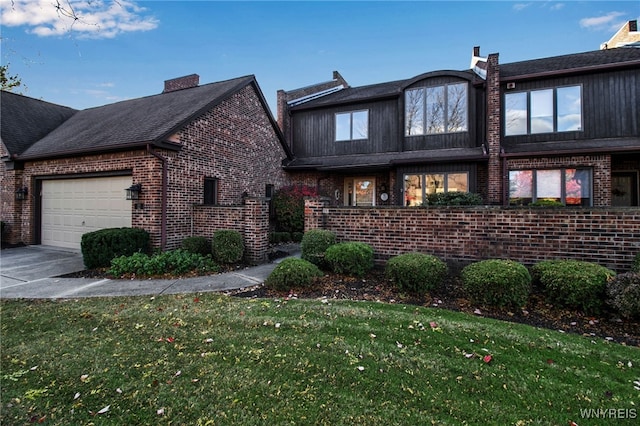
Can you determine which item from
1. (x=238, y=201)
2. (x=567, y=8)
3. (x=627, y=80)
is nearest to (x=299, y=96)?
(x=238, y=201)

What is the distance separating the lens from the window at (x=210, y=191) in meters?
9.69

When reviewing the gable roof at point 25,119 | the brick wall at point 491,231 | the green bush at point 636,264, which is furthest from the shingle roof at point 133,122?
the green bush at point 636,264

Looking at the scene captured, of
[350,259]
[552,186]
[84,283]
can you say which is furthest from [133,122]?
[552,186]

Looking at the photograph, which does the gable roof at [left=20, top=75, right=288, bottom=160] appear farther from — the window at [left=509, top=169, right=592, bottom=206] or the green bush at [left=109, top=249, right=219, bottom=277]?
the window at [left=509, top=169, right=592, bottom=206]

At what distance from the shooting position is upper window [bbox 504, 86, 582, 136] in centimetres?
1043

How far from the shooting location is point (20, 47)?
378 centimetres

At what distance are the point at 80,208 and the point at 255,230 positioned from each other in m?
6.16

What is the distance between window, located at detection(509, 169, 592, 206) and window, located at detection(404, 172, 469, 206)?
1.52 m

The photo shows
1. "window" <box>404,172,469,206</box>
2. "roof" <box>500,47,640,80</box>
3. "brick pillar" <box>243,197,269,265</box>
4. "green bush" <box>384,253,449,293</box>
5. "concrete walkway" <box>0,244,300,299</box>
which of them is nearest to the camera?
"green bush" <box>384,253,449,293</box>

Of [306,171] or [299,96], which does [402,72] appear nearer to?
[299,96]

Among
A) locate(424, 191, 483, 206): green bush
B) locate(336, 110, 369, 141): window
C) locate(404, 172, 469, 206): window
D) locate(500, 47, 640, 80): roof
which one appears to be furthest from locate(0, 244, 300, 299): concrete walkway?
locate(500, 47, 640, 80): roof

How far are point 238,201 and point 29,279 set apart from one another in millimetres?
5823

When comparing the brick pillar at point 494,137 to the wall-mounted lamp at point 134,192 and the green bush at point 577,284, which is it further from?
the wall-mounted lamp at point 134,192

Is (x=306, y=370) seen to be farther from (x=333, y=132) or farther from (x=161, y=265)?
(x=333, y=132)
